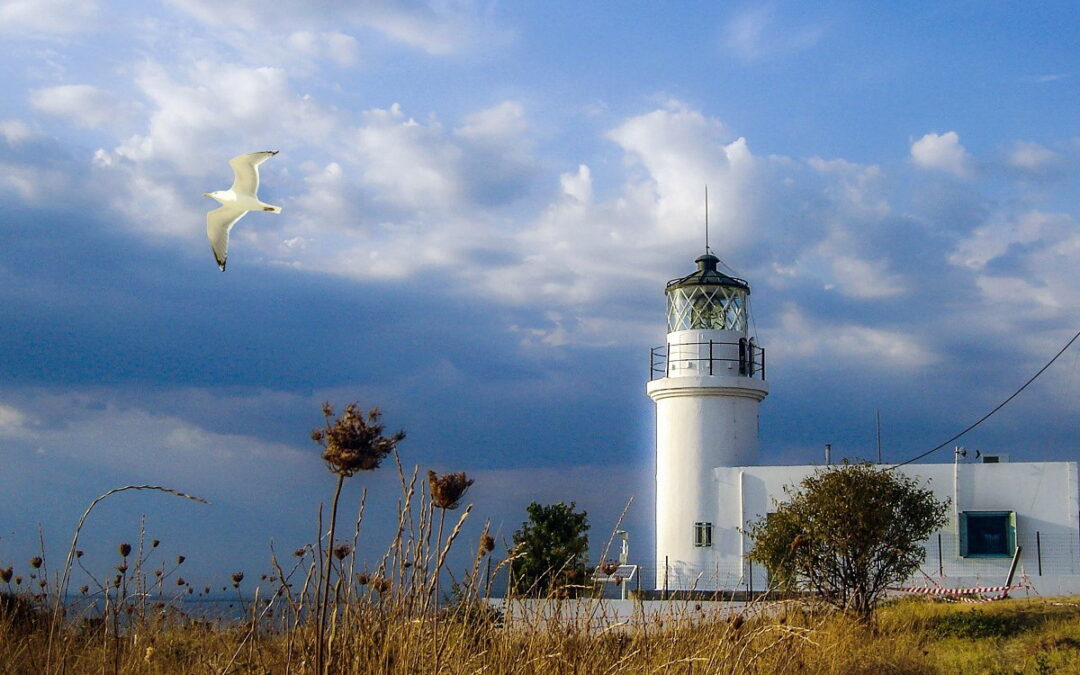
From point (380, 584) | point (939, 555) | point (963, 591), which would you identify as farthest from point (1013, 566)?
point (380, 584)

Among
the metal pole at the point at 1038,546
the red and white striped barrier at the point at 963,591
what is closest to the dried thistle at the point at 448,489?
the red and white striped barrier at the point at 963,591

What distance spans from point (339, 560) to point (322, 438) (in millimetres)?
870

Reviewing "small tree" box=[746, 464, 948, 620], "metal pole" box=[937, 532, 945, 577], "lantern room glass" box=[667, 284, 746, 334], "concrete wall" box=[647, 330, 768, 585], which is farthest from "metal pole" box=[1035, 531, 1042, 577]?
"lantern room glass" box=[667, 284, 746, 334]

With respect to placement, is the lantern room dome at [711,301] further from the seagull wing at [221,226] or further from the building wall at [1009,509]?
the seagull wing at [221,226]

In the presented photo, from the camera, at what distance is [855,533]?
16.1m

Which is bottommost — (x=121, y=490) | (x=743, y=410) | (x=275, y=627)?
(x=275, y=627)

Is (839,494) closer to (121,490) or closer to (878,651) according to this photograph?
(878,651)

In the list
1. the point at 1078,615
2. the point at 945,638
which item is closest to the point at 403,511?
the point at 945,638

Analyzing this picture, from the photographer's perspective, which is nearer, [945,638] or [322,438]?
[322,438]

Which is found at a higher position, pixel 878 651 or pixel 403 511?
pixel 403 511

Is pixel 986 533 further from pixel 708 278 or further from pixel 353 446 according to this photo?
pixel 353 446

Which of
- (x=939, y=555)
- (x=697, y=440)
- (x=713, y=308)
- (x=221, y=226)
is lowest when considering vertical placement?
(x=939, y=555)

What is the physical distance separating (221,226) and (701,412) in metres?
18.9

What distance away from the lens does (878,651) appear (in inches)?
417
